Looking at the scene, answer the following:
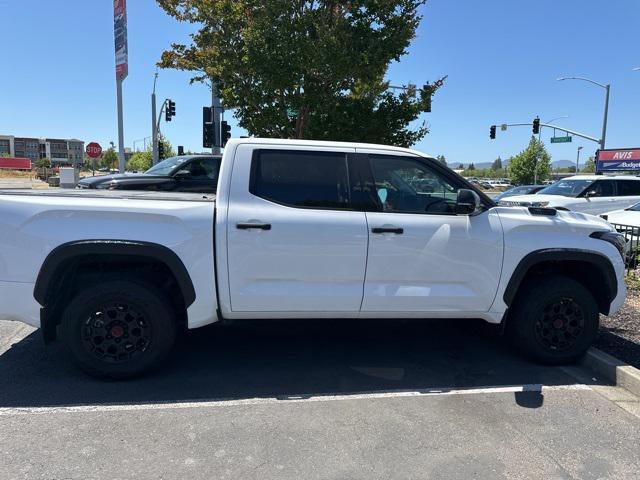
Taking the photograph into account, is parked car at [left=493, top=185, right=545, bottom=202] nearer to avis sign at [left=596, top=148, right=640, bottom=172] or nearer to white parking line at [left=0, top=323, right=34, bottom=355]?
white parking line at [left=0, top=323, right=34, bottom=355]

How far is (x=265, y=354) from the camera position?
4.79 m

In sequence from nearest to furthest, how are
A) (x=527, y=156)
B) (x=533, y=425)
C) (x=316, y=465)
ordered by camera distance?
1. (x=316, y=465)
2. (x=533, y=425)
3. (x=527, y=156)

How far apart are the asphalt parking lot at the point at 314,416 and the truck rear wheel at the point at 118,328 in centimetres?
19

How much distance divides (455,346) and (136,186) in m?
8.24

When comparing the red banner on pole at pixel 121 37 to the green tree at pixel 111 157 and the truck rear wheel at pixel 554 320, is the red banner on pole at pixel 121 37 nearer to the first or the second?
the truck rear wheel at pixel 554 320

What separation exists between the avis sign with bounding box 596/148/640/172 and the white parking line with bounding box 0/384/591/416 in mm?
37926

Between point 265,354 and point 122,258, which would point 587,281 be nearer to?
point 265,354

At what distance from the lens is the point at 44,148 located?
148750 mm

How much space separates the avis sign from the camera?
123 ft

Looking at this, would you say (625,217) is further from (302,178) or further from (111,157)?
(111,157)

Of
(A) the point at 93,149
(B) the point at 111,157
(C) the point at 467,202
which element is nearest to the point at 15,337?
(C) the point at 467,202

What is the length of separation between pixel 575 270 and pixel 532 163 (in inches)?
2944

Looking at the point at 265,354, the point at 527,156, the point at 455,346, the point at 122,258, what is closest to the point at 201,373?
the point at 265,354

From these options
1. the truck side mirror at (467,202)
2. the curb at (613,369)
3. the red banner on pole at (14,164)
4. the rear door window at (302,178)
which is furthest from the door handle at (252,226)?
the red banner on pole at (14,164)
